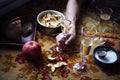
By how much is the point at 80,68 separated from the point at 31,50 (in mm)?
263

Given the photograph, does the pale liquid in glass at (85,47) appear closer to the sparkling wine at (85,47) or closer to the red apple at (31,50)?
the sparkling wine at (85,47)

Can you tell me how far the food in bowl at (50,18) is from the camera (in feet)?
4.53

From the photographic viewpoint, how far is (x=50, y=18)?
1.41 meters

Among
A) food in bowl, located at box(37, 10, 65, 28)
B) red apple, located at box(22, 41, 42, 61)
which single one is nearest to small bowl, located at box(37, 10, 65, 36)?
food in bowl, located at box(37, 10, 65, 28)

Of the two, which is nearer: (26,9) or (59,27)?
(59,27)

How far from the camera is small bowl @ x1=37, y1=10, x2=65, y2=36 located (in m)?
1.36

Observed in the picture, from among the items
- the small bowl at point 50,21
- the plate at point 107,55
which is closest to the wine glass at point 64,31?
the small bowl at point 50,21

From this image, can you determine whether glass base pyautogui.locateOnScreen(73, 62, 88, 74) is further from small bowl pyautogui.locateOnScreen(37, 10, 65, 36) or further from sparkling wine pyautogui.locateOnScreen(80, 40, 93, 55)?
small bowl pyautogui.locateOnScreen(37, 10, 65, 36)

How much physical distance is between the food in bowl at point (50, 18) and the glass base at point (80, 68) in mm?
281

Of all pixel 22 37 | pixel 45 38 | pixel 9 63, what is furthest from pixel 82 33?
pixel 9 63

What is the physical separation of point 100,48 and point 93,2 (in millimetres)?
397

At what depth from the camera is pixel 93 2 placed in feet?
5.11

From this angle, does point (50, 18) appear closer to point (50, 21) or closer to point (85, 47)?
point (50, 21)

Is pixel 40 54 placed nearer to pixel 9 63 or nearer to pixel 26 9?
pixel 9 63
